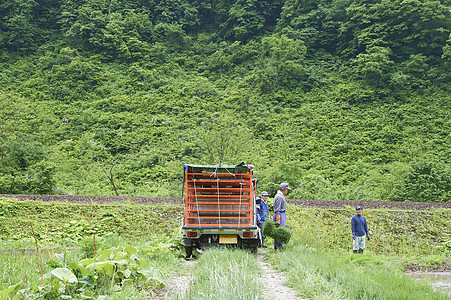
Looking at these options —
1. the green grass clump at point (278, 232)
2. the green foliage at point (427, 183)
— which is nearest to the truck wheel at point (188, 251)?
the green grass clump at point (278, 232)

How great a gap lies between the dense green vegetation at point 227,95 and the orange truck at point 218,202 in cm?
1043

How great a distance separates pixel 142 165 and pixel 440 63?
3472cm

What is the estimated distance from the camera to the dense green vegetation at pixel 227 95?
71.4 ft

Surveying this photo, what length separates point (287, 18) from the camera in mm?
48875

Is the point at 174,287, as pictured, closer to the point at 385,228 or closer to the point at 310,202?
the point at 385,228

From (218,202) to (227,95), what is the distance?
31200 millimetres

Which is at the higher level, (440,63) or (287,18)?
(287,18)

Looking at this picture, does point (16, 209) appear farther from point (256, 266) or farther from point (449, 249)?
point (449, 249)

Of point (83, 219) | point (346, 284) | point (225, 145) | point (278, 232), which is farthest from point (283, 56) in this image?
point (346, 284)

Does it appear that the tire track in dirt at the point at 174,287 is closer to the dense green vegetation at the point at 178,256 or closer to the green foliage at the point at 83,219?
the dense green vegetation at the point at 178,256

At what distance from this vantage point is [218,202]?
8.73m

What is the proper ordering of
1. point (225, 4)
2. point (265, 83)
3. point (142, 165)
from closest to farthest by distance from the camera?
1. point (142, 165)
2. point (265, 83)
3. point (225, 4)

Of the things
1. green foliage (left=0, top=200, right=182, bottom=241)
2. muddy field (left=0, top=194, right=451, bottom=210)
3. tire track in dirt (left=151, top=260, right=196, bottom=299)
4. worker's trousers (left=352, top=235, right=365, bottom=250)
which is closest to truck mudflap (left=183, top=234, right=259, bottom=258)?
tire track in dirt (left=151, top=260, right=196, bottom=299)

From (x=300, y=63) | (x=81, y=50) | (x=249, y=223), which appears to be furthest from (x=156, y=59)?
(x=249, y=223)
